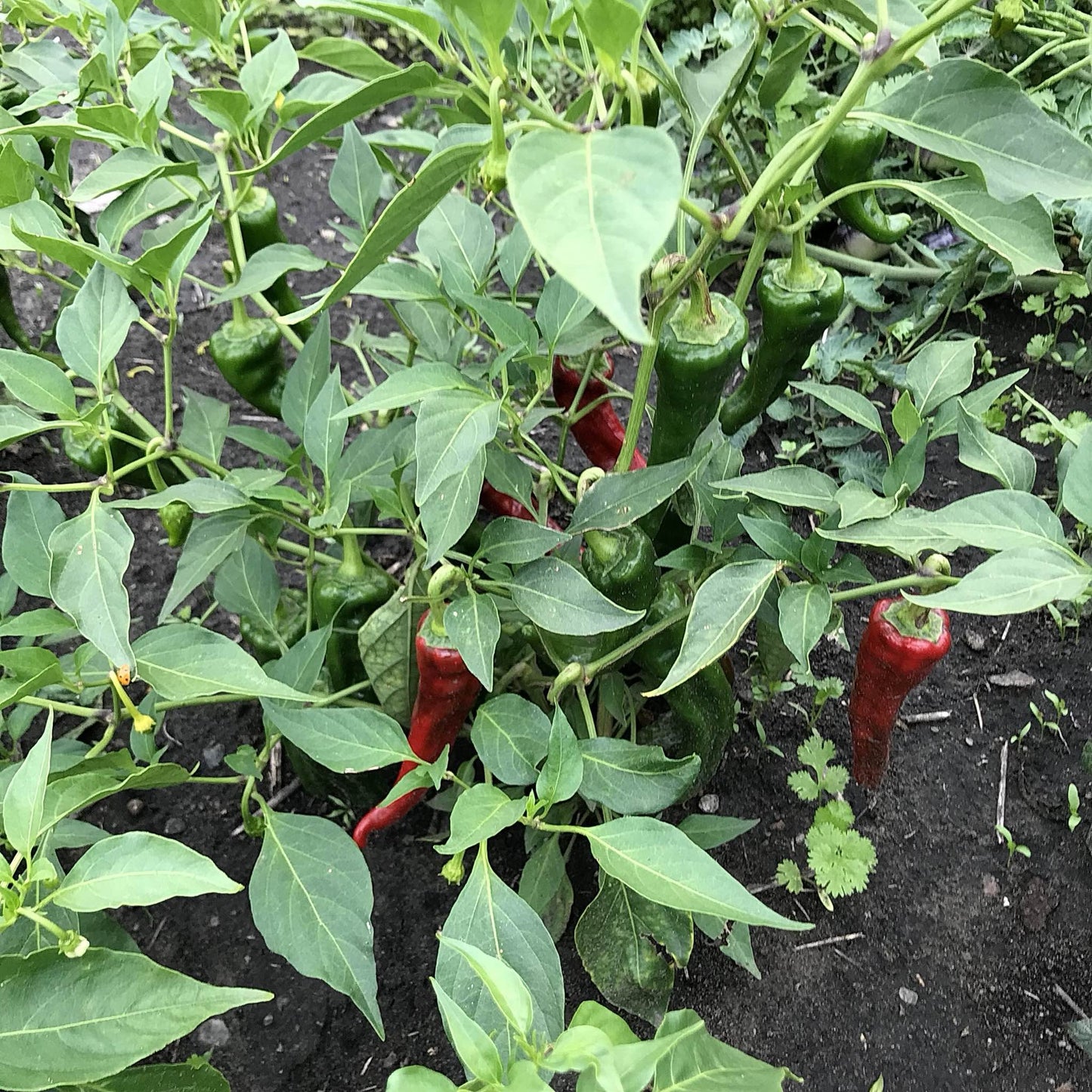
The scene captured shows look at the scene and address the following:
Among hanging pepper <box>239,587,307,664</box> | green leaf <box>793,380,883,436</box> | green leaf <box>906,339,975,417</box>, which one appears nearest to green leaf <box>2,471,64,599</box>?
hanging pepper <box>239,587,307,664</box>

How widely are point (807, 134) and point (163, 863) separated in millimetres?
777

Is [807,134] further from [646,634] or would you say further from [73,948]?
[73,948]

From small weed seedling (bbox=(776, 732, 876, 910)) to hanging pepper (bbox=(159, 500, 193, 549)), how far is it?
2.98ft

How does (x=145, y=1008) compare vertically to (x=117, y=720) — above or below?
above

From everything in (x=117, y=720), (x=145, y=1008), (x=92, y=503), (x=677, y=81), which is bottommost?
(x=117, y=720)

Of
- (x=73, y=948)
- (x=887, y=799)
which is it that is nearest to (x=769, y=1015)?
(x=887, y=799)

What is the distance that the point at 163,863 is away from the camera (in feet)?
2.23

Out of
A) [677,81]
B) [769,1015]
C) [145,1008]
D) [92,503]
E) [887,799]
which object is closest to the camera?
[145,1008]

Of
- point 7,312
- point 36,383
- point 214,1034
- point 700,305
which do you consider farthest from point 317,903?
point 7,312

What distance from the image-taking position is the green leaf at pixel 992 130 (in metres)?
0.65

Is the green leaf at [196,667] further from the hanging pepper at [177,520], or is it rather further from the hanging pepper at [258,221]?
the hanging pepper at [258,221]

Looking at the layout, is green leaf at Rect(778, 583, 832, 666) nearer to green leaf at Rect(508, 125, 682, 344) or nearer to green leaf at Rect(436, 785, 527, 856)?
green leaf at Rect(436, 785, 527, 856)

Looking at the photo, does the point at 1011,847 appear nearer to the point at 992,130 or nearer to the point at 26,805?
the point at 992,130

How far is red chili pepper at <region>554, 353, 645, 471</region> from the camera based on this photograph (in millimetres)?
1260
